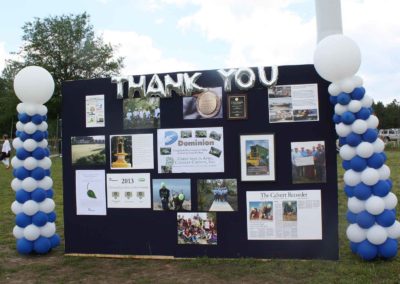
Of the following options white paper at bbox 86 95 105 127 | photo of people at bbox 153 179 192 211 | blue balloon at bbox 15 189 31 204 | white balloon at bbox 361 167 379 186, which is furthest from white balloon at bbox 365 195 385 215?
blue balloon at bbox 15 189 31 204

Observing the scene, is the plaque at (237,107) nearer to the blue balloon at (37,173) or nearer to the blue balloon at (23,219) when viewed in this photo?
the blue balloon at (37,173)

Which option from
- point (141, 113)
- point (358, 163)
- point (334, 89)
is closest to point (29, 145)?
point (141, 113)

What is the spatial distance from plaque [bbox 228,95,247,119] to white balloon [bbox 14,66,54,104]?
239 cm

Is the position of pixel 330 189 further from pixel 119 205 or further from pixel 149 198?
pixel 119 205

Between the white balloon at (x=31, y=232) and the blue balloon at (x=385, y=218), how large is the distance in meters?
4.15

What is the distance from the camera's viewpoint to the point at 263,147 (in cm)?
562

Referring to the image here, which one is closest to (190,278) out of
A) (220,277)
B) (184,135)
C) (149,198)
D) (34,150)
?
(220,277)

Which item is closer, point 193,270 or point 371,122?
point 371,122

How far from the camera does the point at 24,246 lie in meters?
6.18

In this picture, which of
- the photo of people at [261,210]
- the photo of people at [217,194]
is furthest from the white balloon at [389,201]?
the photo of people at [217,194]

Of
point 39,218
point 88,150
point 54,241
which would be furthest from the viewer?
point 54,241

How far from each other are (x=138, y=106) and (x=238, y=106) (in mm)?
1273

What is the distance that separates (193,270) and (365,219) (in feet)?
6.52

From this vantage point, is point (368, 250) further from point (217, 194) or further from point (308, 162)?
point (217, 194)
